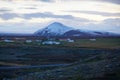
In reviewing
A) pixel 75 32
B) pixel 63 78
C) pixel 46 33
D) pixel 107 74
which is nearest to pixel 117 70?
pixel 107 74

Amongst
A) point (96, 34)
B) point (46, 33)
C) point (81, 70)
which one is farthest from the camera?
point (46, 33)

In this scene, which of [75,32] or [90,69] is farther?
[75,32]

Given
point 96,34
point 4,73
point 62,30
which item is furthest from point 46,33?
point 4,73

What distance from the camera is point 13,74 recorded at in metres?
24.7

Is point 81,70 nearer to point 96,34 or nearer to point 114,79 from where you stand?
point 114,79

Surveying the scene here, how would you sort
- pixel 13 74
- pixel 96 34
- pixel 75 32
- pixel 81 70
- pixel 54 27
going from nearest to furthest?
pixel 81 70 < pixel 13 74 < pixel 96 34 < pixel 75 32 < pixel 54 27

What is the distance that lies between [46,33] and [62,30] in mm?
9221

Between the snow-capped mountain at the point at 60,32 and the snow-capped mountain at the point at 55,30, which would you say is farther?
the snow-capped mountain at the point at 55,30

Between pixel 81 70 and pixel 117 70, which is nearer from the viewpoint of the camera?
pixel 117 70

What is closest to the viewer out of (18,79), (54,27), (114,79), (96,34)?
(114,79)

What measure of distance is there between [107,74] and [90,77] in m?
1.15

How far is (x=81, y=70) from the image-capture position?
22859 mm

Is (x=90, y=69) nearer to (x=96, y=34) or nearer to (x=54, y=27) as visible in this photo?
(x=96, y=34)

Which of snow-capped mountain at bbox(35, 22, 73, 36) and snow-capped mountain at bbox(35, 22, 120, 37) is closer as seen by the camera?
snow-capped mountain at bbox(35, 22, 120, 37)
